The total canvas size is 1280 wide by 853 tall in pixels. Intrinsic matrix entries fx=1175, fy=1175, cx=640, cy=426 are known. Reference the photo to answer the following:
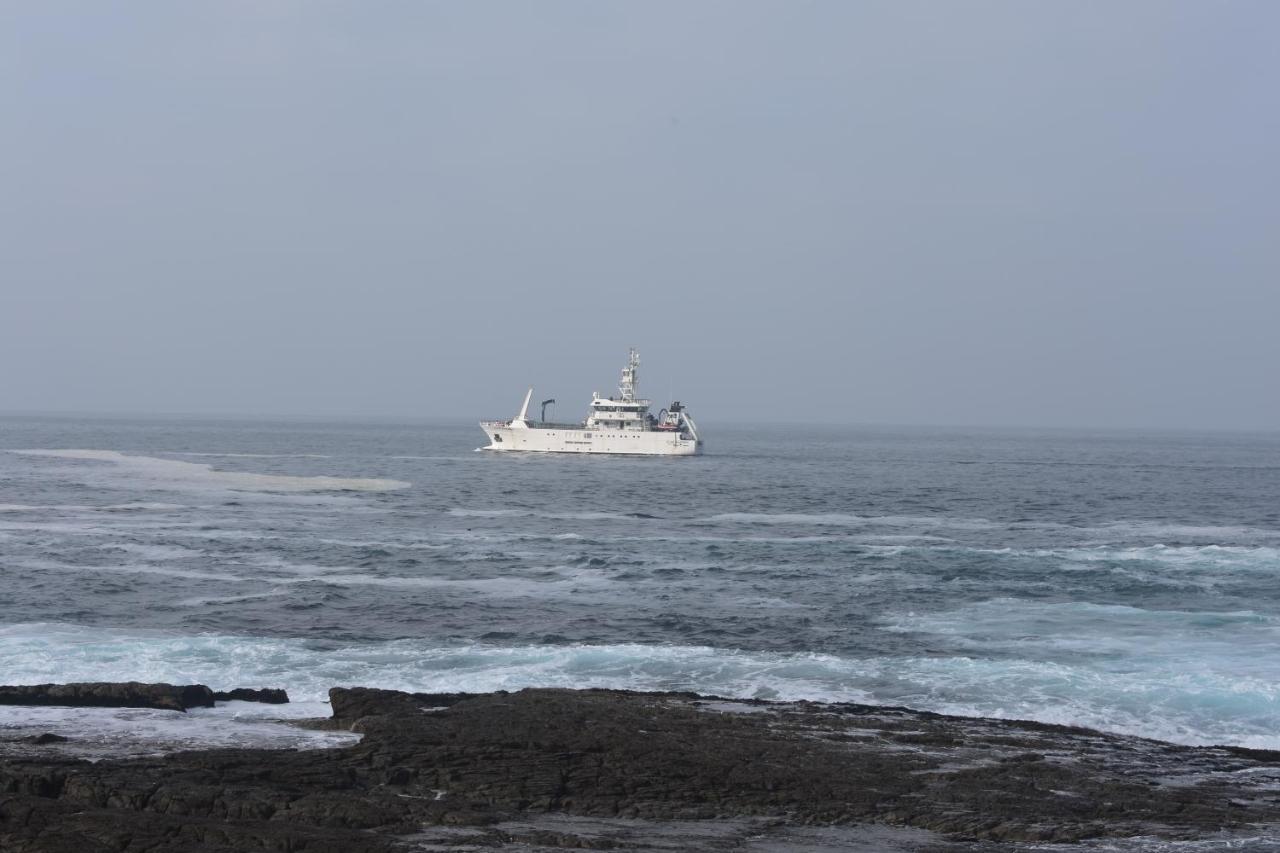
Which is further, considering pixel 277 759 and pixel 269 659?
pixel 269 659

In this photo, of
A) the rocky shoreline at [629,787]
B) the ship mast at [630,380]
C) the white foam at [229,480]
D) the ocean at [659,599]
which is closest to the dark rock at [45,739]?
the rocky shoreline at [629,787]

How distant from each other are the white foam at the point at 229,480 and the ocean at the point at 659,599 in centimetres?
182

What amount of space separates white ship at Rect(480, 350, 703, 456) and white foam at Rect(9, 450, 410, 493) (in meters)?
31.6

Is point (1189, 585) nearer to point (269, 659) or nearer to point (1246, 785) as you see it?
point (1246, 785)

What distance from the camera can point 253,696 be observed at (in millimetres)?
17625

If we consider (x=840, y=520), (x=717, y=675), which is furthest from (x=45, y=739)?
(x=840, y=520)

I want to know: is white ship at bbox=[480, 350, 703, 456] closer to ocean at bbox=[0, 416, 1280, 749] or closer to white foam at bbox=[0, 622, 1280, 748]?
ocean at bbox=[0, 416, 1280, 749]

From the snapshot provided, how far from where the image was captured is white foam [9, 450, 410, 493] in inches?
2574

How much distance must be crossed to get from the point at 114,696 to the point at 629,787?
8.33 m

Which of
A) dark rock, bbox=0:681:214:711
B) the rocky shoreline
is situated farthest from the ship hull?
the rocky shoreline

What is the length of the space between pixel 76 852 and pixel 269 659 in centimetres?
1163

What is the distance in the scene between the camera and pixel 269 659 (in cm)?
2139

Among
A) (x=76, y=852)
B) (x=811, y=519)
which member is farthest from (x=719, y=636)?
(x=811, y=519)

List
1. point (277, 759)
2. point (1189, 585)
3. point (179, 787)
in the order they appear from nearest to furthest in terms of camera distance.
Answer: point (179, 787), point (277, 759), point (1189, 585)
